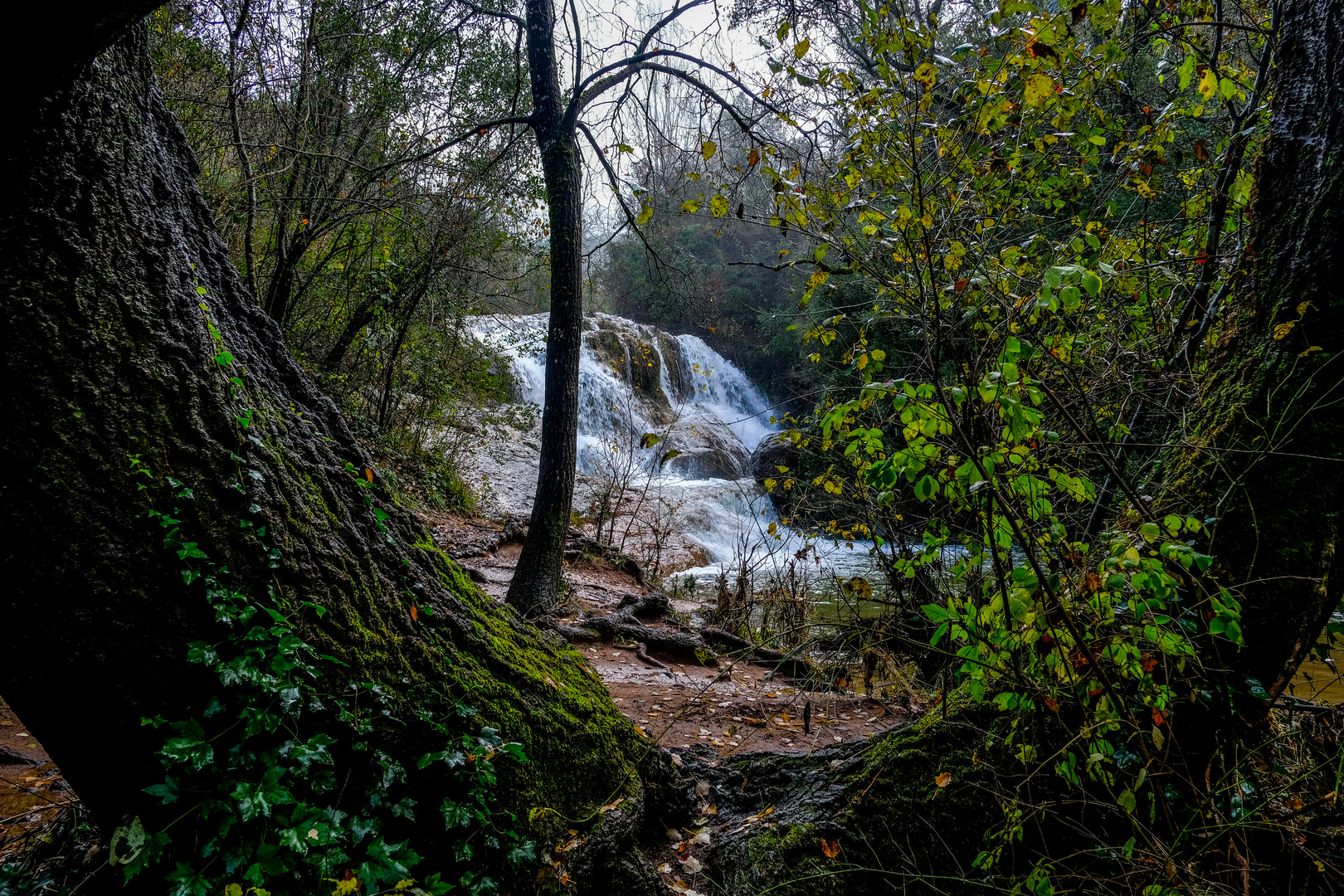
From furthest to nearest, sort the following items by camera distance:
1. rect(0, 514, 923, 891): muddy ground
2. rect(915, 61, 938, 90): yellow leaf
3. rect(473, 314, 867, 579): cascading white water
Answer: rect(473, 314, 867, 579): cascading white water → rect(0, 514, 923, 891): muddy ground → rect(915, 61, 938, 90): yellow leaf

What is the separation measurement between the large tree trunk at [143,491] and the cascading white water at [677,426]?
28.3 ft

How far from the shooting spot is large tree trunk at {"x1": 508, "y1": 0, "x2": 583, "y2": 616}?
16.7 feet

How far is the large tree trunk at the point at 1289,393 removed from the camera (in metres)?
1.70

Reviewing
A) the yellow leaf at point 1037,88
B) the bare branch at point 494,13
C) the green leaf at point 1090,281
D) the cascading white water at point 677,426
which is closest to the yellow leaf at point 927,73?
the yellow leaf at point 1037,88

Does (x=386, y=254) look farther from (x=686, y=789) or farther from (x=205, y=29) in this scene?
(x=686, y=789)

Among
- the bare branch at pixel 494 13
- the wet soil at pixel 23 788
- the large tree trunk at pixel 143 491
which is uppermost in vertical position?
the bare branch at pixel 494 13

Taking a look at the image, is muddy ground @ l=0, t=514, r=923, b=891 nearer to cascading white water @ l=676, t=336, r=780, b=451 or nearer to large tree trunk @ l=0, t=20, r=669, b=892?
large tree trunk @ l=0, t=20, r=669, b=892

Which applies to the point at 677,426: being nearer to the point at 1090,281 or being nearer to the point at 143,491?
the point at 143,491

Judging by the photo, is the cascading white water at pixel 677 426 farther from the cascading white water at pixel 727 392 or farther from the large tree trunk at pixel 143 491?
the large tree trunk at pixel 143 491

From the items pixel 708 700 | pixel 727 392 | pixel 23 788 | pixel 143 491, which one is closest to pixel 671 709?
pixel 708 700

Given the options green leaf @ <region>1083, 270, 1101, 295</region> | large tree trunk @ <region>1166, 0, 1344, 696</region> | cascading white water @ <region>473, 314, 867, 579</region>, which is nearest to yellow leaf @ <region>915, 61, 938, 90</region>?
large tree trunk @ <region>1166, 0, 1344, 696</region>

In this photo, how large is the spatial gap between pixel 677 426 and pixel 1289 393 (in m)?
16.3

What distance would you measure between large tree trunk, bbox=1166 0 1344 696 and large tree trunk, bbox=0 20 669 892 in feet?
7.30

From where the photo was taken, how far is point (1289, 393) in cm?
175
